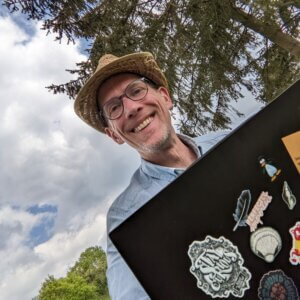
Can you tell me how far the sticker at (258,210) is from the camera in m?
0.63

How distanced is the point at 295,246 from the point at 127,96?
970 mm

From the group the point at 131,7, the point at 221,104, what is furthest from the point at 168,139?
the point at 221,104

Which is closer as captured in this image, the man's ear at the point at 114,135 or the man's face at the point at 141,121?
the man's face at the point at 141,121

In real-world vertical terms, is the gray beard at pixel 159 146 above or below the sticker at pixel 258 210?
above

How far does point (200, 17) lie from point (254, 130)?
3.39 metres

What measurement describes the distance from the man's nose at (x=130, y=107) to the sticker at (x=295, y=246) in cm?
90

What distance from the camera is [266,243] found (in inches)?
24.3

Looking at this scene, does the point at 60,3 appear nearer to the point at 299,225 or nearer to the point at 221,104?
the point at 221,104

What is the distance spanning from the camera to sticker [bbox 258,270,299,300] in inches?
23.7

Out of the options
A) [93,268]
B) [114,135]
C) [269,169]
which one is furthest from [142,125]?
[93,268]

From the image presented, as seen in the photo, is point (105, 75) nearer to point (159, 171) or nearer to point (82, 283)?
point (159, 171)

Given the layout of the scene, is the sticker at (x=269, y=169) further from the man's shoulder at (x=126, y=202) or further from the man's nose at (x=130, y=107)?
the man's nose at (x=130, y=107)

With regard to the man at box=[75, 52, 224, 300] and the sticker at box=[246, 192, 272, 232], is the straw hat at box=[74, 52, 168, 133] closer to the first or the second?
the man at box=[75, 52, 224, 300]

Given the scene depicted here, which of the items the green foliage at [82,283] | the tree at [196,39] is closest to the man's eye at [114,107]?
the tree at [196,39]
